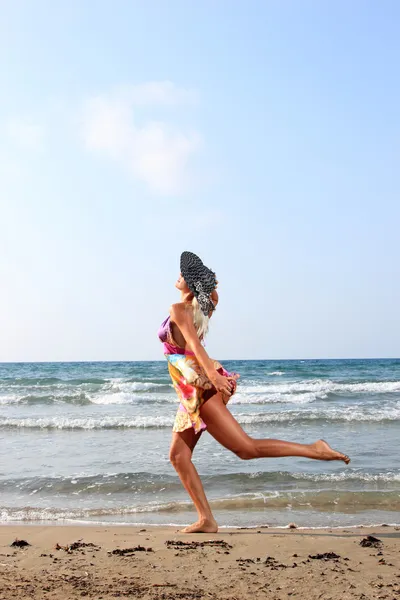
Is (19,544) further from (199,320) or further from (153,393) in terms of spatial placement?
(153,393)

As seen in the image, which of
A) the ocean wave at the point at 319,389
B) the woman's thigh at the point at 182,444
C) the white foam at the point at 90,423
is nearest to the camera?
the woman's thigh at the point at 182,444

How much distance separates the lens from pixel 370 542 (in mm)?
4219

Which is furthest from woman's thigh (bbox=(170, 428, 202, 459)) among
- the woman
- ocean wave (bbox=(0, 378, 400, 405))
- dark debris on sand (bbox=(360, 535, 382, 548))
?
ocean wave (bbox=(0, 378, 400, 405))

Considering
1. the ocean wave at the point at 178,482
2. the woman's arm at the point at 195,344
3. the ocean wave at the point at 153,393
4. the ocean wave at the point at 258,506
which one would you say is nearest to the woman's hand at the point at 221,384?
the woman's arm at the point at 195,344

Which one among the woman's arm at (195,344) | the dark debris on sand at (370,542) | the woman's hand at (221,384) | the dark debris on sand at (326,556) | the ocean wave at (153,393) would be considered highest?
the woman's arm at (195,344)

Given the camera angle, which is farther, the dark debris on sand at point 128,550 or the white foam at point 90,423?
the white foam at point 90,423

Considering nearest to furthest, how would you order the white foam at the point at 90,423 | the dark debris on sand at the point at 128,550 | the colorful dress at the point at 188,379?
the dark debris on sand at the point at 128,550, the colorful dress at the point at 188,379, the white foam at the point at 90,423

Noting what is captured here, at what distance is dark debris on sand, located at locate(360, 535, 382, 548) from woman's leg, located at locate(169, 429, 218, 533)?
40.4 inches

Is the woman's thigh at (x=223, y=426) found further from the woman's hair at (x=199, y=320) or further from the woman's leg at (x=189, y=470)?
the woman's hair at (x=199, y=320)

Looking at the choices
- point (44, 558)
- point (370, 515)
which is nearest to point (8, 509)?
point (44, 558)

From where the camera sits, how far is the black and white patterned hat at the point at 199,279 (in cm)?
433

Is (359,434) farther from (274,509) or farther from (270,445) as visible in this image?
(270,445)

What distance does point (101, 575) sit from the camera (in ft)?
11.4

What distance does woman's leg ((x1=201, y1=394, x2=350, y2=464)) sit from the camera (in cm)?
425
